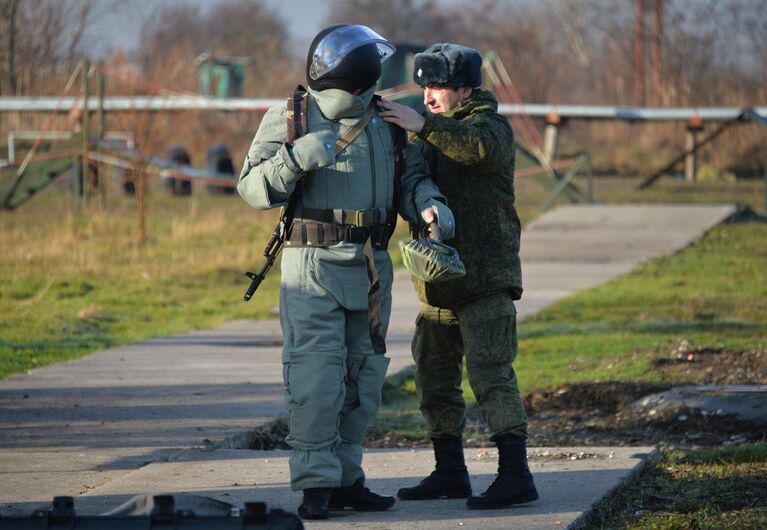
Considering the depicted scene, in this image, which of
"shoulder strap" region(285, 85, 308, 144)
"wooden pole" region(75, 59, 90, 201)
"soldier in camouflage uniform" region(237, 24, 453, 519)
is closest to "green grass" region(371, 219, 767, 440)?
"soldier in camouflage uniform" region(237, 24, 453, 519)

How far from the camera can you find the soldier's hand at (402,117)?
5090 mm

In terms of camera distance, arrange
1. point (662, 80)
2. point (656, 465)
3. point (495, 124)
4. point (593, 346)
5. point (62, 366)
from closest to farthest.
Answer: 1. point (495, 124)
2. point (656, 465)
3. point (62, 366)
4. point (593, 346)
5. point (662, 80)

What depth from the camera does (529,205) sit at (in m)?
22.8

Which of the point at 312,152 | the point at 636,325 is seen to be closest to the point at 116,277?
the point at 636,325

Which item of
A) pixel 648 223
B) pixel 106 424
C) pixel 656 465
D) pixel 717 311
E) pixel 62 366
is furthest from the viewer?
pixel 648 223

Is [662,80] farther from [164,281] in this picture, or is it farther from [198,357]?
[198,357]

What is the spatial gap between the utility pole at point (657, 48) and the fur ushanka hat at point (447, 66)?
119ft

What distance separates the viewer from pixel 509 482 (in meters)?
5.15

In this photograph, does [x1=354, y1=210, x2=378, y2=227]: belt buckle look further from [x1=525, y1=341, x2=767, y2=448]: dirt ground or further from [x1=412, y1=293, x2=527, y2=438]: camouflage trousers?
[x1=525, y1=341, x2=767, y2=448]: dirt ground

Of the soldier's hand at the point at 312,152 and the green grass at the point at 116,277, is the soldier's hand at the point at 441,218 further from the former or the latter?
the green grass at the point at 116,277

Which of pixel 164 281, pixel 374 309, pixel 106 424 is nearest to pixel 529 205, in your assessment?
pixel 164 281

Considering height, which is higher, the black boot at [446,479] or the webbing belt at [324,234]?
the webbing belt at [324,234]

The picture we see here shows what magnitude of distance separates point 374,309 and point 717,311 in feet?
22.0

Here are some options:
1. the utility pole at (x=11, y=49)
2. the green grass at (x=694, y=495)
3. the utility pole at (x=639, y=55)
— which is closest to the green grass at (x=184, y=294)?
the green grass at (x=694, y=495)
